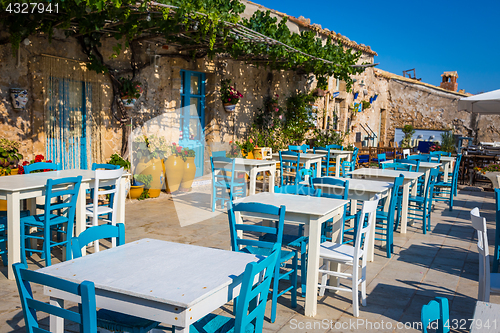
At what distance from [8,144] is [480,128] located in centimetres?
1795

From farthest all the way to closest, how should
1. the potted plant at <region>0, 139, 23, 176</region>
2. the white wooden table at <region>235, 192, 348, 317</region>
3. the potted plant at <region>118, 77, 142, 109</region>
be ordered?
the potted plant at <region>118, 77, 142, 109</region>, the potted plant at <region>0, 139, 23, 176</region>, the white wooden table at <region>235, 192, 348, 317</region>

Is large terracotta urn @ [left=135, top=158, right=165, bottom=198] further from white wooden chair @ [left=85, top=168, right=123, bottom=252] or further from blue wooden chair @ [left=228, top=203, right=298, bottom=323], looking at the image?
blue wooden chair @ [left=228, top=203, right=298, bottom=323]

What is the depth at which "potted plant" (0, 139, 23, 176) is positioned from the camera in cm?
516

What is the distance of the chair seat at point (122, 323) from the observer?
200 centimetres

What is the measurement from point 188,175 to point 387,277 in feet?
16.1

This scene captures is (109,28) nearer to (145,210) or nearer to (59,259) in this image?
(145,210)

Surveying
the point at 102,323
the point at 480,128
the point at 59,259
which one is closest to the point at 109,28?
the point at 59,259

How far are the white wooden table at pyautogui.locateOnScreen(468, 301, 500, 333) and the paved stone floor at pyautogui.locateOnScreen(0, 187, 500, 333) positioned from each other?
4.29 ft

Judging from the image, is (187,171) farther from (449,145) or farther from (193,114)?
(449,145)

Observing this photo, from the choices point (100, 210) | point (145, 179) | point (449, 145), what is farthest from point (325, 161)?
point (449, 145)

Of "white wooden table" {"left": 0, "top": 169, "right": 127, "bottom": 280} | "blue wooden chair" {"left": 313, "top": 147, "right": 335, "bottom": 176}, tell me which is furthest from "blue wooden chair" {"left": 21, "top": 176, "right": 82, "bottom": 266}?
"blue wooden chair" {"left": 313, "top": 147, "right": 335, "bottom": 176}

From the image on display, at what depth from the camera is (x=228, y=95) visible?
9.48 metres

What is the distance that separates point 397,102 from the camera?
1888 centimetres

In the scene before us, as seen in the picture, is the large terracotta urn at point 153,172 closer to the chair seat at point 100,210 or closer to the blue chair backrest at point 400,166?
the chair seat at point 100,210
